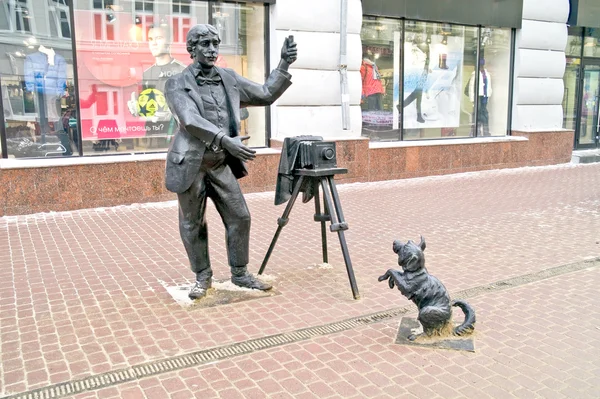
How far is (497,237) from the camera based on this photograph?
23.7 ft

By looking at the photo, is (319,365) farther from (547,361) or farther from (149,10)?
(149,10)

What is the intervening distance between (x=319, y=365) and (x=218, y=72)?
98.7 inches

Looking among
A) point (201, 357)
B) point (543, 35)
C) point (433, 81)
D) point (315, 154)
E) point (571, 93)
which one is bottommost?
point (201, 357)

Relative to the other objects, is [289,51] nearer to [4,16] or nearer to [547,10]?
[4,16]

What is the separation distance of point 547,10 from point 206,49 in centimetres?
1111

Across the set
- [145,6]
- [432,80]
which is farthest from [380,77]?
[145,6]

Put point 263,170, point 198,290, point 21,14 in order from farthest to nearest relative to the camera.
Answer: point 263,170, point 21,14, point 198,290

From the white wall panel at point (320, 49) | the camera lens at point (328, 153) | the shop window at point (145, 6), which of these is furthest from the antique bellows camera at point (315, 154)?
the shop window at point (145, 6)

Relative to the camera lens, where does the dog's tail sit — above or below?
below

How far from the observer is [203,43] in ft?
15.2

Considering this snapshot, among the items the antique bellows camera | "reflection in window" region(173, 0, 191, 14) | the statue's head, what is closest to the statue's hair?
the statue's head

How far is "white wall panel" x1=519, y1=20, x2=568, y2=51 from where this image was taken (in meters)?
13.2

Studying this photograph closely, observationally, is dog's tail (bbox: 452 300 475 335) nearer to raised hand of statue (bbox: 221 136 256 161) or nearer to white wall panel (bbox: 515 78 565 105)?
raised hand of statue (bbox: 221 136 256 161)

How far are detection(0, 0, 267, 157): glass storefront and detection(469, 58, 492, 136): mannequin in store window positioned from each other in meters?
5.48
